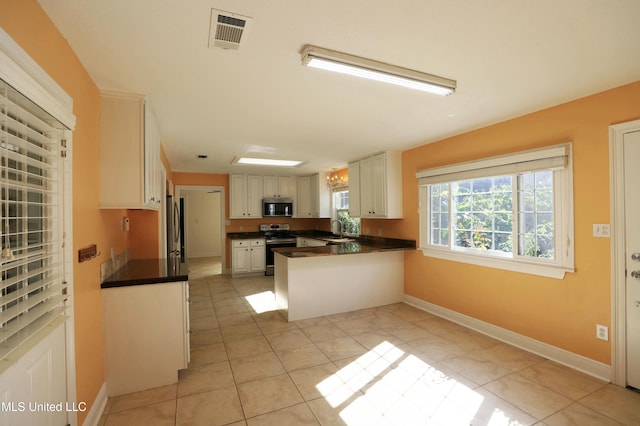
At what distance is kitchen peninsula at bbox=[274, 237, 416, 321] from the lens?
12.8ft

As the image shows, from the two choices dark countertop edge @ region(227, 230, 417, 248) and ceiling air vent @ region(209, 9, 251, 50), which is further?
dark countertop edge @ region(227, 230, 417, 248)

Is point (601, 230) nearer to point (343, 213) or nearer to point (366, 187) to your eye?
point (366, 187)

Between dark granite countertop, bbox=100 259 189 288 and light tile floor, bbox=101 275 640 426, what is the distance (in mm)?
869

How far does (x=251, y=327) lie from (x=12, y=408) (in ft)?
8.71

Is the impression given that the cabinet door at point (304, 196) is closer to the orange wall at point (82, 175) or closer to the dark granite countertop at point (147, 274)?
the dark granite countertop at point (147, 274)

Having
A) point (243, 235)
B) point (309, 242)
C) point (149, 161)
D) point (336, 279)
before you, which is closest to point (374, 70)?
point (149, 161)

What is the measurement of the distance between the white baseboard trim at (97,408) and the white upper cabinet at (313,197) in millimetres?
5081

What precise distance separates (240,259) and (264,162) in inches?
92.3

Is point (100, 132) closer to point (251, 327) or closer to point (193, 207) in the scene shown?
point (251, 327)

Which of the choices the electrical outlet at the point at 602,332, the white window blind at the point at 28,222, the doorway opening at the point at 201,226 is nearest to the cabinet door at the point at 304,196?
the doorway opening at the point at 201,226

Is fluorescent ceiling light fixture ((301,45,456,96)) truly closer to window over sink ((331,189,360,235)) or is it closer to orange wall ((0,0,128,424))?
→ orange wall ((0,0,128,424))

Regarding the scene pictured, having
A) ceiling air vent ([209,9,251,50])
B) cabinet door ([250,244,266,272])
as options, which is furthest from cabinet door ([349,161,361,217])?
ceiling air vent ([209,9,251,50])

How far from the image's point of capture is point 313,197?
7.14 metres

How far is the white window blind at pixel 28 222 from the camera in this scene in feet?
3.63
